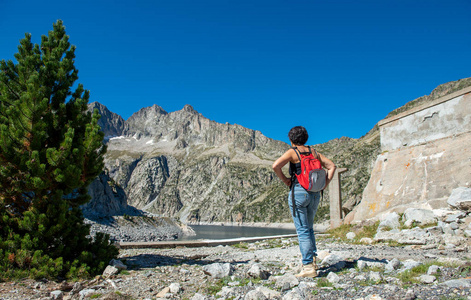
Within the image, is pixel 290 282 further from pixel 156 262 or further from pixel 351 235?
pixel 351 235

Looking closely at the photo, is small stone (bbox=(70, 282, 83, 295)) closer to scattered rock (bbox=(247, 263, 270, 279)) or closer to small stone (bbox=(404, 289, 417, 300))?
scattered rock (bbox=(247, 263, 270, 279))

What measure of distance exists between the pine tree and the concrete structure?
33.3ft

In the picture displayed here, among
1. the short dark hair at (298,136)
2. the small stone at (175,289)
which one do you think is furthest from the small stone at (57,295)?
the short dark hair at (298,136)

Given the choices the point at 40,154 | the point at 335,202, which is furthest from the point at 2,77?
the point at 335,202

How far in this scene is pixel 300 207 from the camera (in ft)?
15.9

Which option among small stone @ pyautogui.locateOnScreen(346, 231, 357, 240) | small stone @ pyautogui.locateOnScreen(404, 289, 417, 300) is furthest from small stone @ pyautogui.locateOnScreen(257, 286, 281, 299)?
small stone @ pyautogui.locateOnScreen(346, 231, 357, 240)

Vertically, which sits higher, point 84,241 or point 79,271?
point 84,241

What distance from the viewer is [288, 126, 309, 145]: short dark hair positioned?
504cm

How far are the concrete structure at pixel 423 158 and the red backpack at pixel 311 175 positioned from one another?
7.51 m

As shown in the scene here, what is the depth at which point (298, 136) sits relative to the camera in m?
5.05

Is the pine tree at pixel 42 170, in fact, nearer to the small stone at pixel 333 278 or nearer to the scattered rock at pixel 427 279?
the small stone at pixel 333 278

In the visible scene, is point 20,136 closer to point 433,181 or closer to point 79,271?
point 79,271

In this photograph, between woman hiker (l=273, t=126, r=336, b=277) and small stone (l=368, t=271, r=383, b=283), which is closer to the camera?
small stone (l=368, t=271, r=383, b=283)

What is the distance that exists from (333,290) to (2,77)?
25.1ft
